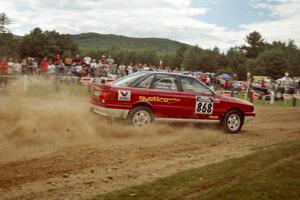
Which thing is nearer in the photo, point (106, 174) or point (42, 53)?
point (106, 174)

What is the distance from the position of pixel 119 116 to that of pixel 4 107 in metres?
3.48

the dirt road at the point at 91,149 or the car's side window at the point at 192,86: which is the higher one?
the car's side window at the point at 192,86

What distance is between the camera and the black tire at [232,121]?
10749mm

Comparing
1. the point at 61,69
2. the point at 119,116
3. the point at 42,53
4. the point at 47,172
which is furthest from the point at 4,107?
the point at 42,53

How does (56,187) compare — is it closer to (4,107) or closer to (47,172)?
(47,172)

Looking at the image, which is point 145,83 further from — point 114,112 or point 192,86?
point 192,86

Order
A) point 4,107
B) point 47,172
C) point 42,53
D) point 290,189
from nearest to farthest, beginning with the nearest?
point 290,189 < point 47,172 < point 4,107 < point 42,53

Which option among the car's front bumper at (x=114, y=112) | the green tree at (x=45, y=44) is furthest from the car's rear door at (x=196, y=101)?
the green tree at (x=45, y=44)

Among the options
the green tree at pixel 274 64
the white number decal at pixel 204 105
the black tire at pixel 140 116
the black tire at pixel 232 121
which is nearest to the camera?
the black tire at pixel 140 116

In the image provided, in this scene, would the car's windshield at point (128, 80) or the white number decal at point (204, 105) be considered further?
the white number decal at point (204, 105)

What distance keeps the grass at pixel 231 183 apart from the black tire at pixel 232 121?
3720 mm

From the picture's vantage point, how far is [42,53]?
313 ft

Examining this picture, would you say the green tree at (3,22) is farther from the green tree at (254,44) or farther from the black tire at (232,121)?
the green tree at (254,44)

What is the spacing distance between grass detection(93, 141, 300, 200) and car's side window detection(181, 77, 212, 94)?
3.59 m
